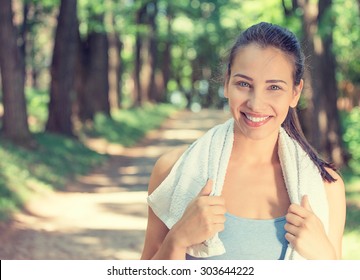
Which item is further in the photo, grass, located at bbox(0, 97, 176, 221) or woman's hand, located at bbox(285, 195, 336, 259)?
grass, located at bbox(0, 97, 176, 221)

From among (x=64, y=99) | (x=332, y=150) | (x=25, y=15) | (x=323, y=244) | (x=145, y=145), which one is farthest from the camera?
(x=25, y=15)

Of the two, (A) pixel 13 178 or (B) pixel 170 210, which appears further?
(A) pixel 13 178

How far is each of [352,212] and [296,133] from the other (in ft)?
28.4

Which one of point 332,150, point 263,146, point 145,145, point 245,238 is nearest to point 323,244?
point 245,238

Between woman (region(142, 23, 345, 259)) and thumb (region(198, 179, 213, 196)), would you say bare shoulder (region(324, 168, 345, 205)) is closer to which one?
woman (region(142, 23, 345, 259))

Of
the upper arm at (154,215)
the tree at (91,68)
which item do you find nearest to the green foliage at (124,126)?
the tree at (91,68)

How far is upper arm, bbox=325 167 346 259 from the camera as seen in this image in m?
2.18

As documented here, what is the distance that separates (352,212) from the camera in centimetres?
1064

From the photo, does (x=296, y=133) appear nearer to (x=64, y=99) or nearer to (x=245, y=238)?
(x=245, y=238)

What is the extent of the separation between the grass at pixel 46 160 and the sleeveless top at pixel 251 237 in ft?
27.8

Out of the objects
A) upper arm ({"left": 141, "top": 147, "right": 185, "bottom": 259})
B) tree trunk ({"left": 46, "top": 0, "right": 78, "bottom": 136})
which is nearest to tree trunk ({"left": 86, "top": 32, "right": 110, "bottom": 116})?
tree trunk ({"left": 46, "top": 0, "right": 78, "bottom": 136})

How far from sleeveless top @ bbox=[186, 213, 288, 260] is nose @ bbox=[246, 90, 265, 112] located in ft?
1.05

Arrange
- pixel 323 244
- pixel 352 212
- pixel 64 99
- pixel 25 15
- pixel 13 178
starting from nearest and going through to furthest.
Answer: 1. pixel 323 244
2. pixel 352 212
3. pixel 13 178
4. pixel 64 99
5. pixel 25 15

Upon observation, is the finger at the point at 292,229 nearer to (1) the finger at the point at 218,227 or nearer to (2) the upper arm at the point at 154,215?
(1) the finger at the point at 218,227
